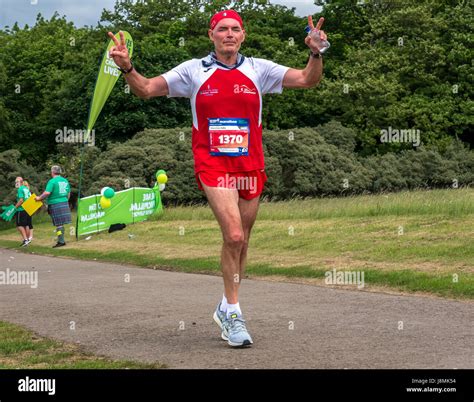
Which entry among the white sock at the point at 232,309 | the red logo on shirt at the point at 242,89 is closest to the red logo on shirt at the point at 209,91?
the red logo on shirt at the point at 242,89

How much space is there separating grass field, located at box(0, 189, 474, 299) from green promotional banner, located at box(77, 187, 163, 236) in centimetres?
66

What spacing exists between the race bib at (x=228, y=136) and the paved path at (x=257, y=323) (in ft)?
4.94

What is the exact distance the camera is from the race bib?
6.89 metres

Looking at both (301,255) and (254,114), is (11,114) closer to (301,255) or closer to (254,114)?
(301,255)

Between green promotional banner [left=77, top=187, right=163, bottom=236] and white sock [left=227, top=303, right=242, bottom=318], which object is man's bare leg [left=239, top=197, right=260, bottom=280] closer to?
white sock [left=227, top=303, right=242, bottom=318]

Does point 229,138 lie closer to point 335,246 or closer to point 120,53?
point 120,53

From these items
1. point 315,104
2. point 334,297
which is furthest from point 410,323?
point 315,104

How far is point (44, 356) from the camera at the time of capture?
6598 millimetres

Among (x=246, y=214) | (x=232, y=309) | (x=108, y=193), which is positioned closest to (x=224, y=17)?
(x=246, y=214)

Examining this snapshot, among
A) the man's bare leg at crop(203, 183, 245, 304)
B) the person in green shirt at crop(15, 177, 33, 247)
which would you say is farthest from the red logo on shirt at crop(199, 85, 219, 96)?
the person in green shirt at crop(15, 177, 33, 247)

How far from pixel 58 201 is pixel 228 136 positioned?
16795mm

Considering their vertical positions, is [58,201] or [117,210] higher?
[58,201]

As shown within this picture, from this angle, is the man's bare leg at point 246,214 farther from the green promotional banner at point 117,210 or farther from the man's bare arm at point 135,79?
the green promotional banner at point 117,210
